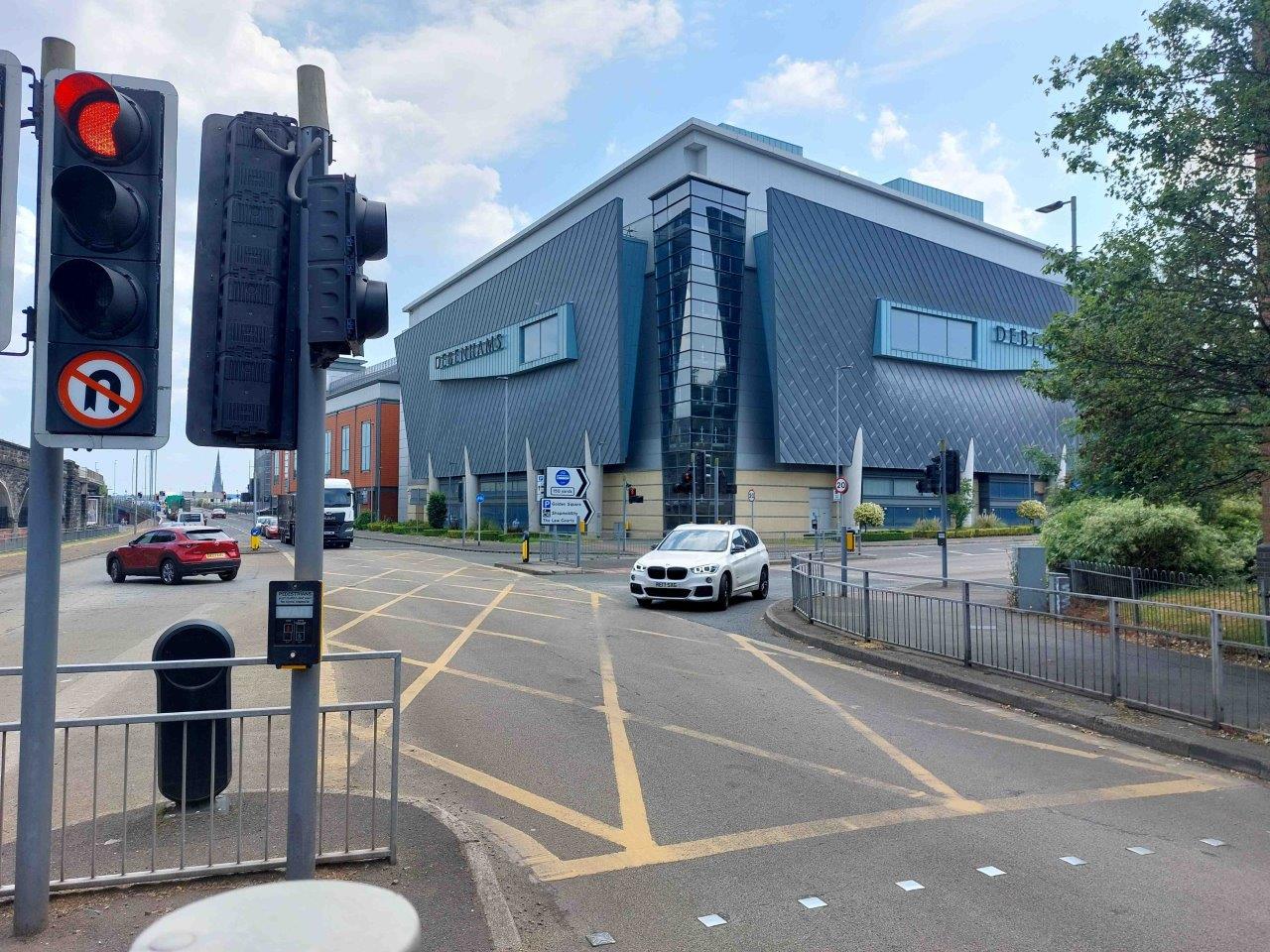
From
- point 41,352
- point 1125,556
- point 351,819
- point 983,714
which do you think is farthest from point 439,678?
point 1125,556

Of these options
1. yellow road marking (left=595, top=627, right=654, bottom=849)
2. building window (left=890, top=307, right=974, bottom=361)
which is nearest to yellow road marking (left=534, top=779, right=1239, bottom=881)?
yellow road marking (left=595, top=627, right=654, bottom=849)

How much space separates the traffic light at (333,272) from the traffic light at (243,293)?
22 centimetres

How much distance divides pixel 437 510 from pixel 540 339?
16245mm

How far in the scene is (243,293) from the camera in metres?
3.72

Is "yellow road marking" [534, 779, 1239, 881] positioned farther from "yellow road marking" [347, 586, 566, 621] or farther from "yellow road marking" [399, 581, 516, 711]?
"yellow road marking" [347, 586, 566, 621]

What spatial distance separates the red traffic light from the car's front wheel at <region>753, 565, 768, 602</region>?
1681cm

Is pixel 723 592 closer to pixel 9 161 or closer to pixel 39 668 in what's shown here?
pixel 39 668

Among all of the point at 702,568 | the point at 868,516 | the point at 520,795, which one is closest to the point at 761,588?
the point at 702,568

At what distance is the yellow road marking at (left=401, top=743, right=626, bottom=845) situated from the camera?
5.29 metres

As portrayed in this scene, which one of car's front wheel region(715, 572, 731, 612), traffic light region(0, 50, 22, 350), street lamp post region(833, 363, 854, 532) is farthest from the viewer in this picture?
street lamp post region(833, 363, 854, 532)

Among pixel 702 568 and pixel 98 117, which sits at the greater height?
pixel 98 117

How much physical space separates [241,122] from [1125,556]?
1564 centimetres

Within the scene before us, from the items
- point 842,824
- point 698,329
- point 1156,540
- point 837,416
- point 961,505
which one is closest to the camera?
point 842,824

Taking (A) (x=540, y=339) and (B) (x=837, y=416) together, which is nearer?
(B) (x=837, y=416)
